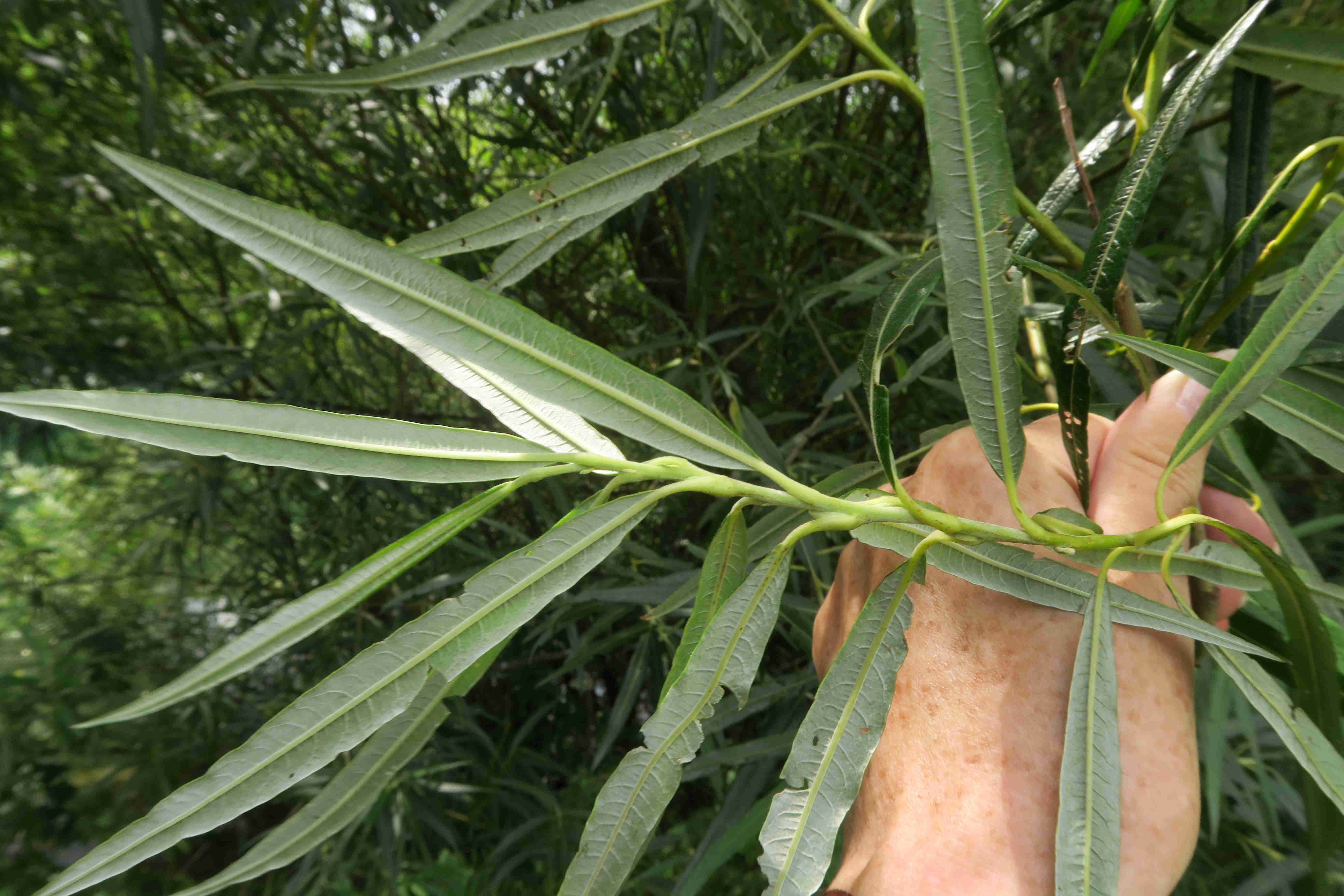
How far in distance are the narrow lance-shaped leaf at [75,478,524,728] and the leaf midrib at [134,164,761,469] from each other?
0.18ft

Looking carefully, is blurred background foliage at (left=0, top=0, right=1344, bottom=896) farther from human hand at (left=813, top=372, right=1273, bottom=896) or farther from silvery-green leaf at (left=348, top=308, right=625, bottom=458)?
silvery-green leaf at (left=348, top=308, right=625, bottom=458)

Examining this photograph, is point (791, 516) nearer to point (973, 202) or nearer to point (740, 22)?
point (973, 202)

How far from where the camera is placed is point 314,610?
31 cm

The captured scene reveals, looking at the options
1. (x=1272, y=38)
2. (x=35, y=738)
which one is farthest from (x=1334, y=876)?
(x=35, y=738)

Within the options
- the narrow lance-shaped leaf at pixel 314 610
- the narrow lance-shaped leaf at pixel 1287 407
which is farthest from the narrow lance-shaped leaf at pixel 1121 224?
the narrow lance-shaped leaf at pixel 314 610

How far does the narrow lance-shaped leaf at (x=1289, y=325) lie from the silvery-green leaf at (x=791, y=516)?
19 cm

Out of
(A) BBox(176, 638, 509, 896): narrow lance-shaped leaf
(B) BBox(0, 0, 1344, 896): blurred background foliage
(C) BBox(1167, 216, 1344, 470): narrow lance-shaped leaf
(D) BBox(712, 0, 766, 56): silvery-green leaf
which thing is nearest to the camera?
(C) BBox(1167, 216, 1344, 470): narrow lance-shaped leaf

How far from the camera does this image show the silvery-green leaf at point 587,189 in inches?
14.5

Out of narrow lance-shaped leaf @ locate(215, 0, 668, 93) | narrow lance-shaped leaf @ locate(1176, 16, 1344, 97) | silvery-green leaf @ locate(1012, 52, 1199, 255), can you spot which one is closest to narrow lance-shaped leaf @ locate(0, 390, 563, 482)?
narrow lance-shaped leaf @ locate(215, 0, 668, 93)

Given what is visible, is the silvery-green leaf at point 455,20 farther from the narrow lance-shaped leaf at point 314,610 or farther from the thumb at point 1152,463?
the thumb at point 1152,463

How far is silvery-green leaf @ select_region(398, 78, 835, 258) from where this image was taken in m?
0.37

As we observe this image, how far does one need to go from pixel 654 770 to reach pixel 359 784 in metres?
0.18

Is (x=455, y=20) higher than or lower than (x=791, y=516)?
higher

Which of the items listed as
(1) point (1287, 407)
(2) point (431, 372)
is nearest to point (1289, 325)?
(1) point (1287, 407)
